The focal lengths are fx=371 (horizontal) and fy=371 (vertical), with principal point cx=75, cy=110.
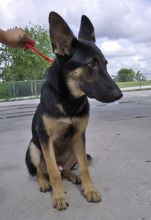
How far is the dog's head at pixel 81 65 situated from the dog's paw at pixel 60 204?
1.01 meters

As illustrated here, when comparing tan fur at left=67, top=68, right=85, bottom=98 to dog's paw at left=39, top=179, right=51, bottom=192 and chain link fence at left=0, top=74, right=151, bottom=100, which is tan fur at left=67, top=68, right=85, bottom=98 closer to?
dog's paw at left=39, top=179, right=51, bottom=192

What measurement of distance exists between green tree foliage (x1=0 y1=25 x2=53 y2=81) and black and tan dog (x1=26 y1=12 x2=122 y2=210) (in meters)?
31.5

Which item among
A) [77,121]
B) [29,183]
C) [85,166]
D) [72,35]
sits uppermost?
[72,35]

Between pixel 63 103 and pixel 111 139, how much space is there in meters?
2.69

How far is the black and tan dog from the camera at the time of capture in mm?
3443

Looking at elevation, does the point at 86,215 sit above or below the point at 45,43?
below

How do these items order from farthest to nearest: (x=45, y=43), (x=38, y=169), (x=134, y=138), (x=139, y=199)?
(x=45, y=43) < (x=134, y=138) < (x=38, y=169) < (x=139, y=199)

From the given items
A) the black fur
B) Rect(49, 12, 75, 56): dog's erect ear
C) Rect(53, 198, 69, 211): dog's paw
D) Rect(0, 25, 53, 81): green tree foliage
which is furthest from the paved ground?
Rect(0, 25, 53, 81): green tree foliage

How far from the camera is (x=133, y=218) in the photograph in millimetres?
3053

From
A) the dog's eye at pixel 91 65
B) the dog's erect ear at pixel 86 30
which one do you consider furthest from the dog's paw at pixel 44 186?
the dog's erect ear at pixel 86 30

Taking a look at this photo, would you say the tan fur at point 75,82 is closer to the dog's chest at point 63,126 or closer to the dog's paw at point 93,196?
the dog's chest at point 63,126

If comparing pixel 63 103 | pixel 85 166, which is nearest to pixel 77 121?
pixel 63 103

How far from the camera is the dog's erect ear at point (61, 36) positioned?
3.59m

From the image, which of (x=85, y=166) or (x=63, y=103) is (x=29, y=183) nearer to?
(x=85, y=166)
